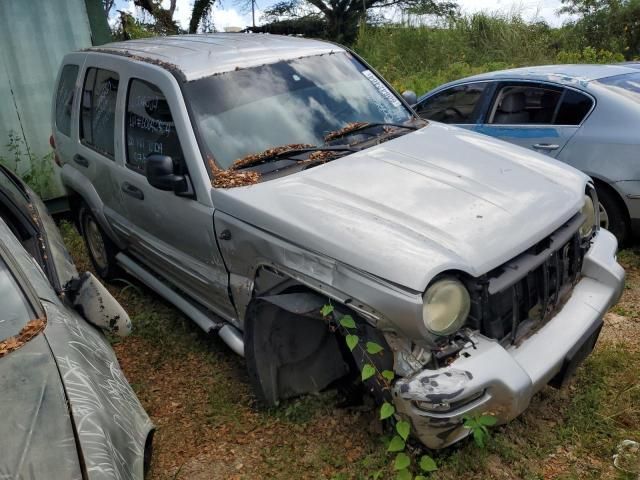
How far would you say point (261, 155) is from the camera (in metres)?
3.22

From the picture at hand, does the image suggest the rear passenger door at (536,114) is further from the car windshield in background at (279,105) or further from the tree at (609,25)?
the tree at (609,25)

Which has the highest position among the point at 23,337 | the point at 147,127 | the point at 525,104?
the point at 147,127

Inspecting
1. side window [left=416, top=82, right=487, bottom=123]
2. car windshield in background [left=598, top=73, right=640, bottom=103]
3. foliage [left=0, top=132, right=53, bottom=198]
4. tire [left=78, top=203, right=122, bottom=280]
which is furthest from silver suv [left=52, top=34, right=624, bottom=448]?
foliage [left=0, top=132, right=53, bottom=198]

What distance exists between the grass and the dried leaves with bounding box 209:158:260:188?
1.22 m

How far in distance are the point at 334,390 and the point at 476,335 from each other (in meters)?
1.09

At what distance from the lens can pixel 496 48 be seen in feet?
45.7

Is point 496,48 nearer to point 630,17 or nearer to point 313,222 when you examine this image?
point 630,17

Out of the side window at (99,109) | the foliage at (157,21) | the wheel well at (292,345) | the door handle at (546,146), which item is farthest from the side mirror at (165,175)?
the foliage at (157,21)

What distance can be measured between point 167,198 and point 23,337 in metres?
1.52

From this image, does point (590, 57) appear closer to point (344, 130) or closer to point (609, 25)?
point (609, 25)

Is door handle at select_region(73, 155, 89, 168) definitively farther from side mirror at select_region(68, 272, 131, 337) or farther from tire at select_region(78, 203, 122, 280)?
side mirror at select_region(68, 272, 131, 337)

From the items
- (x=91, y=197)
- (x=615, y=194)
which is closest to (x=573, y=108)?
(x=615, y=194)

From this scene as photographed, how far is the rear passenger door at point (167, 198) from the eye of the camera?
3209 millimetres

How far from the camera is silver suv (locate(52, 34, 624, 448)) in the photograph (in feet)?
7.68
